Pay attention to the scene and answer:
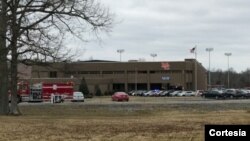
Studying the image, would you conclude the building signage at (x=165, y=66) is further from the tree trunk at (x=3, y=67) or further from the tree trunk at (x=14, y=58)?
the tree trunk at (x=3, y=67)

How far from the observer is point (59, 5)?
112 ft

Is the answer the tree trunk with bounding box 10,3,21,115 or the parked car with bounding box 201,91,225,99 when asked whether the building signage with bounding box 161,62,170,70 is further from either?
the tree trunk with bounding box 10,3,21,115

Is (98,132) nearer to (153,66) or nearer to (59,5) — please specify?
(59,5)

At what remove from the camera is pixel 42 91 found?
227 ft

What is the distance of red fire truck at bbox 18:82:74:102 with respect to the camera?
6838 cm

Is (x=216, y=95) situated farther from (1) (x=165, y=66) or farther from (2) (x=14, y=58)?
(2) (x=14, y=58)

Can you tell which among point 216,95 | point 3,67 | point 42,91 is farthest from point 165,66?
point 3,67

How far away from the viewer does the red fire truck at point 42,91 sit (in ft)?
224

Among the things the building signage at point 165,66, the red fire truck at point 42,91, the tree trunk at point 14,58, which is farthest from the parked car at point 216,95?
the tree trunk at point 14,58

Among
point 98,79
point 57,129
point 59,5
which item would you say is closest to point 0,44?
point 59,5

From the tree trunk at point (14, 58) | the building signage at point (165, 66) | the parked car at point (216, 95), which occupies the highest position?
the building signage at point (165, 66)

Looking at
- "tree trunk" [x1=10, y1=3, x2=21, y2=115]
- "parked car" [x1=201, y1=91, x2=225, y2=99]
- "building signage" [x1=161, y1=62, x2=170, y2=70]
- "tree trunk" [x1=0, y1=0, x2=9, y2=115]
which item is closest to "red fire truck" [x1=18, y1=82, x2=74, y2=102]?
"parked car" [x1=201, y1=91, x2=225, y2=99]

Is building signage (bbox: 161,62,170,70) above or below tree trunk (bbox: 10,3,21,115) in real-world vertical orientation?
above

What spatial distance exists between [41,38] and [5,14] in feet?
8.59
